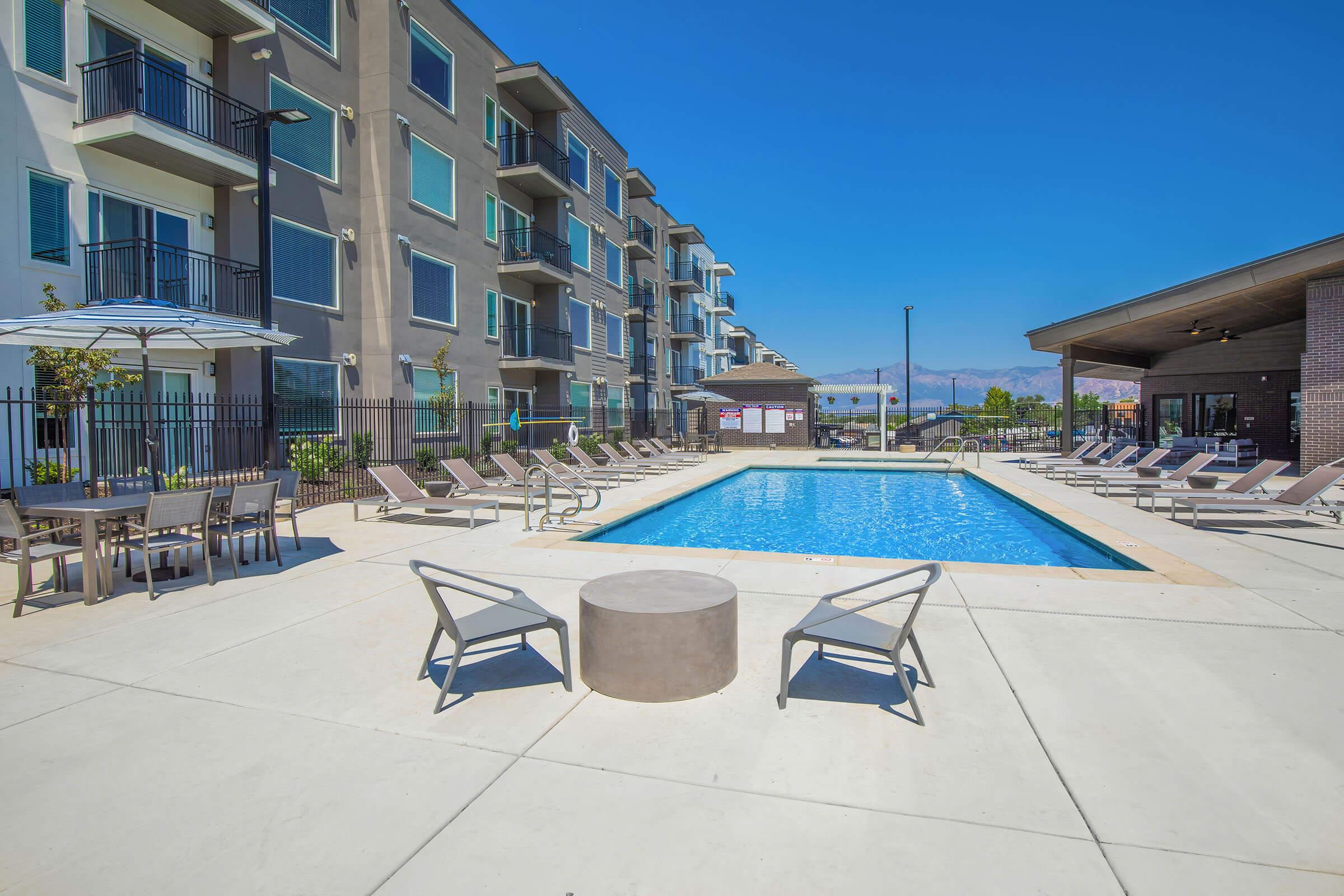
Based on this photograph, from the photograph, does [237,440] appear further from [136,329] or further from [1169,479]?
[1169,479]

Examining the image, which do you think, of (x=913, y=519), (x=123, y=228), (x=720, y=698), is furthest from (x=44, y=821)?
(x=123, y=228)

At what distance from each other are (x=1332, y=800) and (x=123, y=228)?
55.4 feet

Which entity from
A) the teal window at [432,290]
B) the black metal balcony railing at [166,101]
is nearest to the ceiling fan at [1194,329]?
the teal window at [432,290]

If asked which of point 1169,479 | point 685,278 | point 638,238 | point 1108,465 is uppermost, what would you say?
point 638,238

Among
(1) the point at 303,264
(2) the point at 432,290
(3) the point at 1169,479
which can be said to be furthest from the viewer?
(2) the point at 432,290

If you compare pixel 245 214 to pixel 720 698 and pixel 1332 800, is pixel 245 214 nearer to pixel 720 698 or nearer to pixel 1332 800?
pixel 720 698

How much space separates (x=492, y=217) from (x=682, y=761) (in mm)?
21247

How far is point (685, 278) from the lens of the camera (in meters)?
41.7

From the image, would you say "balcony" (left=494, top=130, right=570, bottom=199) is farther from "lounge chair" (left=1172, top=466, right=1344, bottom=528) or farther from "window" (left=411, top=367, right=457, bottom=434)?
"lounge chair" (left=1172, top=466, right=1344, bottom=528)

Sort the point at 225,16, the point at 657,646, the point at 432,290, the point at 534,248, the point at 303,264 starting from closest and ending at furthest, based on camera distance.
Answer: the point at 657,646 → the point at 225,16 → the point at 303,264 → the point at 432,290 → the point at 534,248

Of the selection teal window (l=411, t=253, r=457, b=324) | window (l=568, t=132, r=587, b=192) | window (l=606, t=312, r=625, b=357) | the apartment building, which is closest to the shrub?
the apartment building

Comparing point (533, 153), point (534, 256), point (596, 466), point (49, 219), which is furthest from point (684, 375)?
point (49, 219)

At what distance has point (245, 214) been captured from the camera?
46.8 ft

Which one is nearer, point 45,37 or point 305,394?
point 45,37
